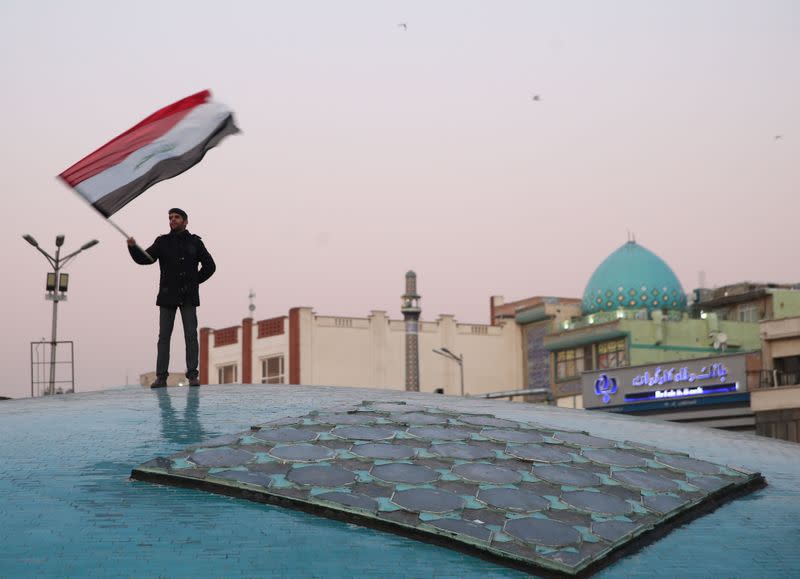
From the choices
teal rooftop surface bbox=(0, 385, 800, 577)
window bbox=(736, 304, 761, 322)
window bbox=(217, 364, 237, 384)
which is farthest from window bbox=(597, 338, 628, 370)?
teal rooftop surface bbox=(0, 385, 800, 577)

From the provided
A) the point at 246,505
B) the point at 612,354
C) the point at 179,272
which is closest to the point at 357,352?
the point at 612,354

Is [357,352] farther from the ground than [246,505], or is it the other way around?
[357,352]

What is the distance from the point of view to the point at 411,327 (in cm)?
7000

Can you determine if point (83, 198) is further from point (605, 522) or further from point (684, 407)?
point (684, 407)

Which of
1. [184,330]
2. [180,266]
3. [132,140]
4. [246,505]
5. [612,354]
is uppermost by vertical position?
[132,140]

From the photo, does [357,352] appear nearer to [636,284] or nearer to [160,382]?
[636,284]

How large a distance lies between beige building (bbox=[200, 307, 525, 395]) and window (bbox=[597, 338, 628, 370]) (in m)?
11.5

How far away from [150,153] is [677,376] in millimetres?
41347

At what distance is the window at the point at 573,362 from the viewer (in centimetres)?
6262

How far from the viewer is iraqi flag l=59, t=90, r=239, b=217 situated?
12688 millimetres

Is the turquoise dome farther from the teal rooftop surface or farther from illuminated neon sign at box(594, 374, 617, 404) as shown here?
the teal rooftop surface

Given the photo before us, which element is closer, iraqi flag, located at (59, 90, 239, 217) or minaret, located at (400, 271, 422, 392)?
iraqi flag, located at (59, 90, 239, 217)

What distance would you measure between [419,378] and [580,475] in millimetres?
59781

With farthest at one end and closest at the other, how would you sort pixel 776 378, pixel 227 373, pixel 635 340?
pixel 227 373, pixel 635 340, pixel 776 378
